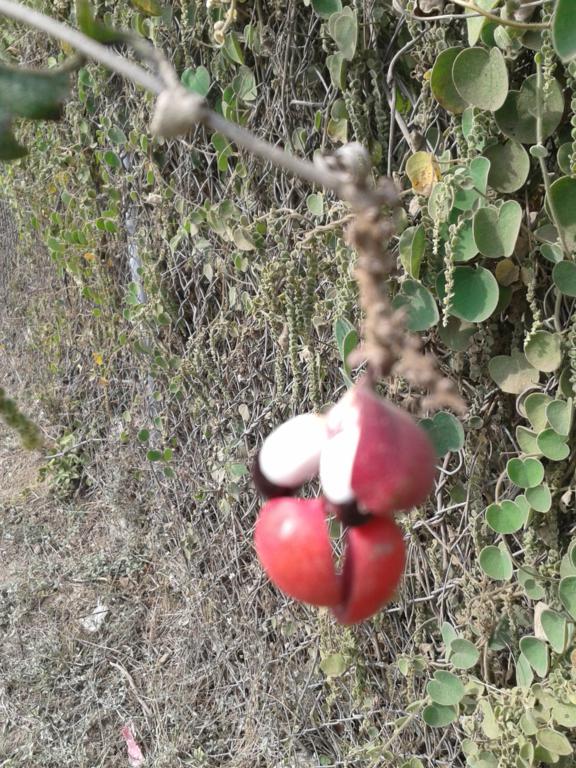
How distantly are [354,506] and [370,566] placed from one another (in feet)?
0.11

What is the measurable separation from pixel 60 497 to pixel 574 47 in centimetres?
255

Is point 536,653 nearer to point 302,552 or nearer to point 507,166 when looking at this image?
point 507,166

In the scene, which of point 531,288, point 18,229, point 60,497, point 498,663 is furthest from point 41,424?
point 531,288

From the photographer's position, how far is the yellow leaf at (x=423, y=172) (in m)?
0.99

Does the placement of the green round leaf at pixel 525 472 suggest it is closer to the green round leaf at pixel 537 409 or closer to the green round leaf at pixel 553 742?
the green round leaf at pixel 537 409

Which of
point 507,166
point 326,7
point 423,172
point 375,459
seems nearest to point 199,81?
point 326,7

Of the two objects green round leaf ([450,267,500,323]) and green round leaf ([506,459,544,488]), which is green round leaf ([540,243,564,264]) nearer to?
green round leaf ([450,267,500,323])

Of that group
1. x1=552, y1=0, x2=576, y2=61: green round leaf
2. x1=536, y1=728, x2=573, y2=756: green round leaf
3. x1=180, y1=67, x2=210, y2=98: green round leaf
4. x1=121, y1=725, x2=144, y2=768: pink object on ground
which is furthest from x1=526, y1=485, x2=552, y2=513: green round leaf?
x1=121, y1=725, x2=144, y2=768: pink object on ground

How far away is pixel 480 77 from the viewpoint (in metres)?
0.88

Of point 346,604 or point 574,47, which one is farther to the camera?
point 574,47

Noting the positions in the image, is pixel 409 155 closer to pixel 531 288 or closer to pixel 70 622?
pixel 531 288

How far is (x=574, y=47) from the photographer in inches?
27.8

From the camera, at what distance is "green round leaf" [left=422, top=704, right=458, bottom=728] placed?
122cm

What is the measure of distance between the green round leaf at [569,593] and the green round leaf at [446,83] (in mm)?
640
